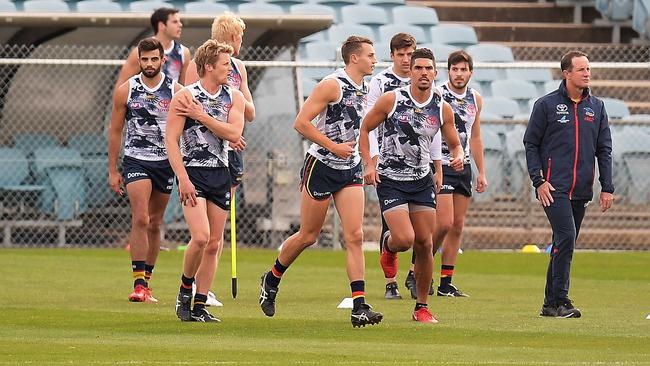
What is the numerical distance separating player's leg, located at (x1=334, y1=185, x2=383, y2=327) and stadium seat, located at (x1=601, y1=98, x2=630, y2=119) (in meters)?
12.1

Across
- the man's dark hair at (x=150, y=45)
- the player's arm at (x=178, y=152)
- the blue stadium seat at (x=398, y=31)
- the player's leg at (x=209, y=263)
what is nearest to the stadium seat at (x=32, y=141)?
the blue stadium seat at (x=398, y=31)

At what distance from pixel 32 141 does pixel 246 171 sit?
2694mm

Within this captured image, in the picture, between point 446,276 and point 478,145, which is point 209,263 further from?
point 478,145

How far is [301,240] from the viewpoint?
11727mm

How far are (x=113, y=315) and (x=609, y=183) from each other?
3.74 metres

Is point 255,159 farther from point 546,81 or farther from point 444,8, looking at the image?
point 444,8

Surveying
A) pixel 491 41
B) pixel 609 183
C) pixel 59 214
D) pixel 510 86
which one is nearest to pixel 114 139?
pixel 609 183

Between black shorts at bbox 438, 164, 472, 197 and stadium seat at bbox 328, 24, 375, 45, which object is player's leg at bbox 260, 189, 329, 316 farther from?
stadium seat at bbox 328, 24, 375, 45

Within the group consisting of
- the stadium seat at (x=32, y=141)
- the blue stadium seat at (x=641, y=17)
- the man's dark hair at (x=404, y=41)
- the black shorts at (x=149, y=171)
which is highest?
the blue stadium seat at (x=641, y=17)

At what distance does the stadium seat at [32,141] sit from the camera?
20.6 metres

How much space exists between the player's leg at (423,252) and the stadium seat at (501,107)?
430 inches

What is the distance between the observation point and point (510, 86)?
2372 cm

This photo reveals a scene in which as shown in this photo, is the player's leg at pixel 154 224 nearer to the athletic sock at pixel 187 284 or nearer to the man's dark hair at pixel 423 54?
the athletic sock at pixel 187 284

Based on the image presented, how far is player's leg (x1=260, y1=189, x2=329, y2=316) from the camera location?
1159cm
